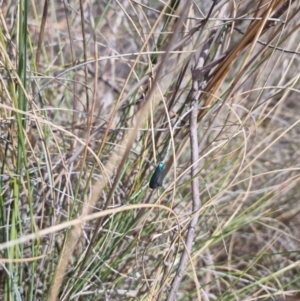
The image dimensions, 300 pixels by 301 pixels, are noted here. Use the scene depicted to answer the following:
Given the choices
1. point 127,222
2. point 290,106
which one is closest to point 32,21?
point 127,222

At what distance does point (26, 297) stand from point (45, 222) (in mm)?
183

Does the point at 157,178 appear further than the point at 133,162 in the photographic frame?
No

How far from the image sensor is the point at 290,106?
1.93 m

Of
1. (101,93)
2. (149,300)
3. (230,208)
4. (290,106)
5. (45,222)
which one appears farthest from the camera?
(290,106)

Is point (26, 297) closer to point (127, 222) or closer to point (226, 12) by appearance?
point (127, 222)

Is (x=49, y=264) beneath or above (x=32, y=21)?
beneath

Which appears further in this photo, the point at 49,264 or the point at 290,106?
the point at 290,106

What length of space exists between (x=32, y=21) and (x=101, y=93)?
31 cm

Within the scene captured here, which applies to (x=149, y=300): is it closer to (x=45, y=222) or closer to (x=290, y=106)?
(x=45, y=222)

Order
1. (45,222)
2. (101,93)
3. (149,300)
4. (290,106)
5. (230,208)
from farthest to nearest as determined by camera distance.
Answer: (290,106) < (101,93) < (230,208) < (45,222) < (149,300)

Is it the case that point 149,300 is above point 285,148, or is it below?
above

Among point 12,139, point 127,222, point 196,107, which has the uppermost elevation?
point 196,107

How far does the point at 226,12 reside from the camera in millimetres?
951

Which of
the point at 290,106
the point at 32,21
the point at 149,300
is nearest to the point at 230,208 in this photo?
the point at 149,300
